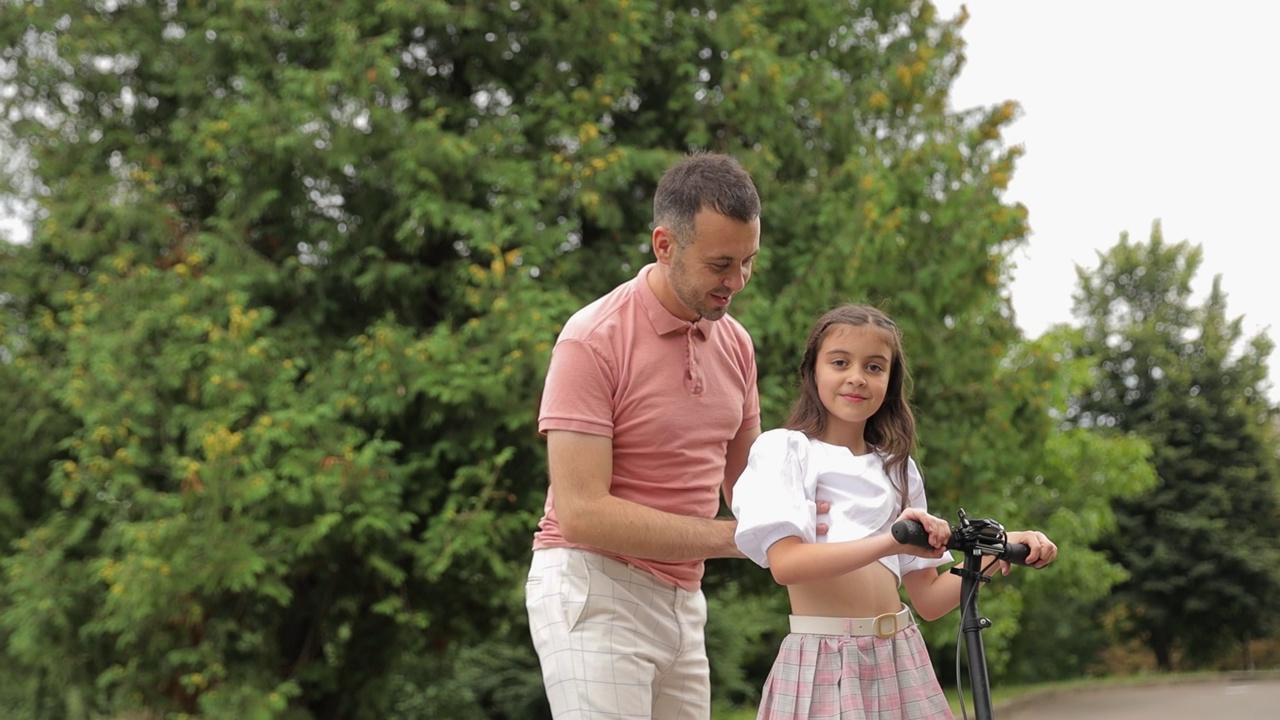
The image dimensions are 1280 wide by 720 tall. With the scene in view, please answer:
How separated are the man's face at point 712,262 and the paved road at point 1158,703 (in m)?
13.6

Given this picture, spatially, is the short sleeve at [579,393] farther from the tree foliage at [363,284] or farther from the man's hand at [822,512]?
the tree foliage at [363,284]

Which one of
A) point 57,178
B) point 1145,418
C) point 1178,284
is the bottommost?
point 57,178

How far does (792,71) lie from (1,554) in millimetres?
6475

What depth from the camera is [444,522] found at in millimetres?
8406

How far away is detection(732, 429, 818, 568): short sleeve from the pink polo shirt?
1.04ft

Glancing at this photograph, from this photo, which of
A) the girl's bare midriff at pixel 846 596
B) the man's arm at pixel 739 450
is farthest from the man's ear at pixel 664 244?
the girl's bare midriff at pixel 846 596

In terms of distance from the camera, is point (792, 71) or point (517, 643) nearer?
point (792, 71)

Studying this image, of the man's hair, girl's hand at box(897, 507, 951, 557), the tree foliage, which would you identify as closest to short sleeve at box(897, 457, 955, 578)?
girl's hand at box(897, 507, 951, 557)

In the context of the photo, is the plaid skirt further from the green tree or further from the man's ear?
the green tree

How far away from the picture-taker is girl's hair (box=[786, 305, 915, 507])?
2842 millimetres

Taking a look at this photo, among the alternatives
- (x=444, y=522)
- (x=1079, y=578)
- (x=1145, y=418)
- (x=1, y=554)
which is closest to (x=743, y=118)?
(x=444, y=522)

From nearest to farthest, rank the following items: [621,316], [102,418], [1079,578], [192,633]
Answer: [621,316] < [102,418] < [192,633] < [1079,578]

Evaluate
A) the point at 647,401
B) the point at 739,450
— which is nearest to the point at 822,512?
the point at 647,401

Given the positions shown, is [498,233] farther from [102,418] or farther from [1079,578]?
[1079,578]
